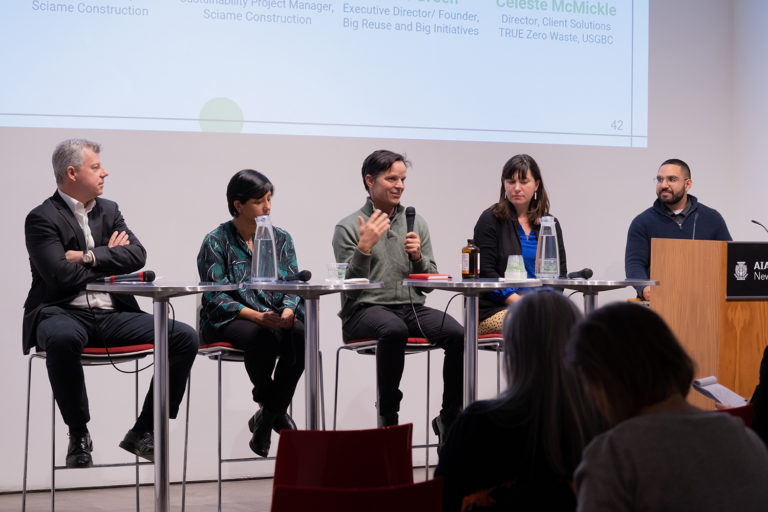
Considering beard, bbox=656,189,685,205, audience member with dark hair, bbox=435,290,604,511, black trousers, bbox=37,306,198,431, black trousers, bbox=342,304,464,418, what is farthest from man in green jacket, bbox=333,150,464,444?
audience member with dark hair, bbox=435,290,604,511

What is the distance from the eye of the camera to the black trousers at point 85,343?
10.1 ft

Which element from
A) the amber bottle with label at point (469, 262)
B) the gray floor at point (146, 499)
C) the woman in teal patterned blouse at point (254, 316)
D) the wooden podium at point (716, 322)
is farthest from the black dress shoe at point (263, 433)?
the wooden podium at point (716, 322)

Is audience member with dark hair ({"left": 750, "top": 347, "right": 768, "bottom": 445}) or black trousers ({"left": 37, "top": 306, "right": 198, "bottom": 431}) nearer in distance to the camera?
audience member with dark hair ({"left": 750, "top": 347, "right": 768, "bottom": 445})

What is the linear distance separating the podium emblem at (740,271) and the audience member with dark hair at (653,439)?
260cm

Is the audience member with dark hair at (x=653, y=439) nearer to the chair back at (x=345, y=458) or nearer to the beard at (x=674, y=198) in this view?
the chair back at (x=345, y=458)

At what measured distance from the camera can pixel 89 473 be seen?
13.3ft

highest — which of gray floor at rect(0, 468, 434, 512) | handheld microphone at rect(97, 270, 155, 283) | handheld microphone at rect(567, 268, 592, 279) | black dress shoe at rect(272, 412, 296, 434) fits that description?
handheld microphone at rect(567, 268, 592, 279)

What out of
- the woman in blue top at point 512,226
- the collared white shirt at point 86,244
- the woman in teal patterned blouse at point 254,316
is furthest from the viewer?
the woman in blue top at point 512,226

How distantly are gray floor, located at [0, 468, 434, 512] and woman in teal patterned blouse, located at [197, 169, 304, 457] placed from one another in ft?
1.47

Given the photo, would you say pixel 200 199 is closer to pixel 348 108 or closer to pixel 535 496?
pixel 348 108

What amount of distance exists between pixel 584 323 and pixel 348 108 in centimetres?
338

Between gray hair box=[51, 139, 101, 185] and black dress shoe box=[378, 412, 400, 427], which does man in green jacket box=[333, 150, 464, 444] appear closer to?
black dress shoe box=[378, 412, 400, 427]

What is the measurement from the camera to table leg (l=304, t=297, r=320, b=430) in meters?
3.07

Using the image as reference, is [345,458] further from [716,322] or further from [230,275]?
[716,322]
